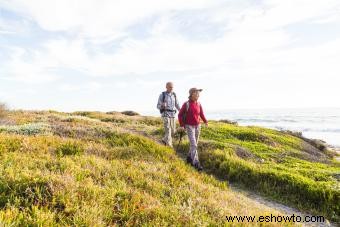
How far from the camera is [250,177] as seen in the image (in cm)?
1358

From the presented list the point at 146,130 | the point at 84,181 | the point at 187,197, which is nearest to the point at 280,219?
the point at 187,197

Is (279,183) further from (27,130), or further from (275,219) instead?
(27,130)

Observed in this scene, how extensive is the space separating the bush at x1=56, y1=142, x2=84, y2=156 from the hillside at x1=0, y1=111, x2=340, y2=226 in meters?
0.05

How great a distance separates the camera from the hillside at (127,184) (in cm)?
639

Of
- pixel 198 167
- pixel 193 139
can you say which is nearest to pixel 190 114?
pixel 193 139

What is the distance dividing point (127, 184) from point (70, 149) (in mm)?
3829

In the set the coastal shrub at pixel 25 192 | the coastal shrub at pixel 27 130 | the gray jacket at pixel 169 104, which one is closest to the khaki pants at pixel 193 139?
the gray jacket at pixel 169 104

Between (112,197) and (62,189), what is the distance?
0.99 m

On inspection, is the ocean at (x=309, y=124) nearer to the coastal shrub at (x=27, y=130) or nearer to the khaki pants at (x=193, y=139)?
the khaki pants at (x=193, y=139)

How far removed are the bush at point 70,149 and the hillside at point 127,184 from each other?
48 millimetres

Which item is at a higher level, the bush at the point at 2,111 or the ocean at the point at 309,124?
the bush at the point at 2,111

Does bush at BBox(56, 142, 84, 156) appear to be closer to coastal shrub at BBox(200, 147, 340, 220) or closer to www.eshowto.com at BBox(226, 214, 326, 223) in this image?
coastal shrub at BBox(200, 147, 340, 220)

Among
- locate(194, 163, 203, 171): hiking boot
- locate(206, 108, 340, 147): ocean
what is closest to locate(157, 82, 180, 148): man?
locate(194, 163, 203, 171): hiking boot

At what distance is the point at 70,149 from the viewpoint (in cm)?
1152
